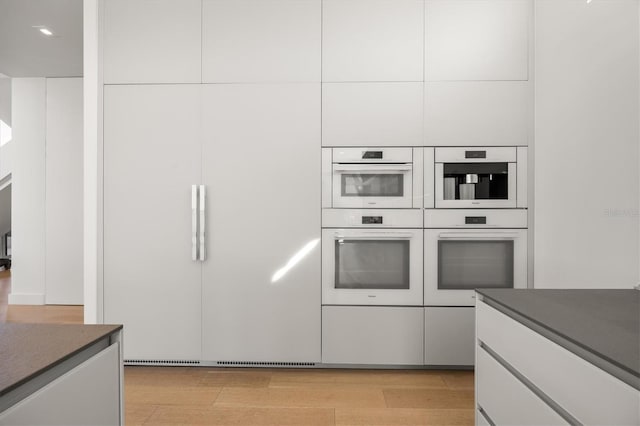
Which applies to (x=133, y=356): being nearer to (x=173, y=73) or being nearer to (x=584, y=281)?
(x=173, y=73)

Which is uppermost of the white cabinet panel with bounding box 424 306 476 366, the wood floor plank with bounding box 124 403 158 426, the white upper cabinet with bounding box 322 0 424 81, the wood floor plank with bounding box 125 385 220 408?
the white upper cabinet with bounding box 322 0 424 81

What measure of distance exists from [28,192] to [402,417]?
507 cm

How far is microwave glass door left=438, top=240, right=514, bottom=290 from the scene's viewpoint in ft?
8.96

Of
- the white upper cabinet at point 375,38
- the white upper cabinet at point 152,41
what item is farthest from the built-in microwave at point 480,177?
the white upper cabinet at point 152,41

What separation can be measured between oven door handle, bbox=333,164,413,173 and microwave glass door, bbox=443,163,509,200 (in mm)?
306

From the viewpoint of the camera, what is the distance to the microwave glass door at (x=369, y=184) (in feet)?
9.01

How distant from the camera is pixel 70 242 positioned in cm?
462

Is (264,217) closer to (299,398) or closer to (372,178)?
(372,178)

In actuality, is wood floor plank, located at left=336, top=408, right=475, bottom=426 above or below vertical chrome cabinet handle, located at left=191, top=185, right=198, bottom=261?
below

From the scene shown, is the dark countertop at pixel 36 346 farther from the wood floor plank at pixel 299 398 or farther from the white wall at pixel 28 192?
the white wall at pixel 28 192

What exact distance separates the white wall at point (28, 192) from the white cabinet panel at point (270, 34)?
3.34 m

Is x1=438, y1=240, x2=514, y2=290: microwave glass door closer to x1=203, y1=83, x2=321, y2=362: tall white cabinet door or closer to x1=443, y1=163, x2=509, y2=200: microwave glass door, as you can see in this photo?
x1=443, y1=163, x2=509, y2=200: microwave glass door

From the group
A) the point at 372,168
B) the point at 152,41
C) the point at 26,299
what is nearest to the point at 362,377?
the point at 372,168

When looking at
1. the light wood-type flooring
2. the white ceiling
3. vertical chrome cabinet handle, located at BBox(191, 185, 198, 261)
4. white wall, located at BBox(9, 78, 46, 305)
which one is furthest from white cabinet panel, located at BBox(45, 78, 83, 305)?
vertical chrome cabinet handle, located at BBox(191, 185, 198, 261)
